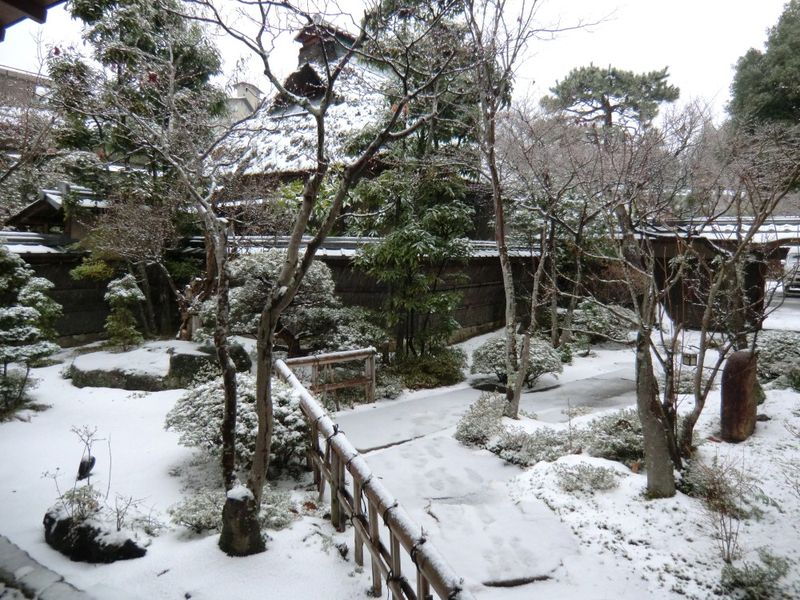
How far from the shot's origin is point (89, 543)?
3312 mm

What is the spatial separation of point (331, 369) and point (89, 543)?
16.2ft

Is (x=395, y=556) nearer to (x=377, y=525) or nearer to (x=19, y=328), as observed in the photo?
(x=377, y=525)

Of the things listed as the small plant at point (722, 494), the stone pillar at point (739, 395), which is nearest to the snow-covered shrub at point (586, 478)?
the small plant at point (722, 494)

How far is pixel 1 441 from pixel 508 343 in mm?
7137

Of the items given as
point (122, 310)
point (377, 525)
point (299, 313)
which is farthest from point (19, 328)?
point (377, 525)

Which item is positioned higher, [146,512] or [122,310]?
[122,310]

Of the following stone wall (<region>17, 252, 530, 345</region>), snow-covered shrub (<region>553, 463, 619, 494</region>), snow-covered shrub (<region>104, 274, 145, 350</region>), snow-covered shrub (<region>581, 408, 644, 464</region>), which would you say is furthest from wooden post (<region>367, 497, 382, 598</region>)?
snow-covered shrub (<region>104, 274, 145, 350</region>)

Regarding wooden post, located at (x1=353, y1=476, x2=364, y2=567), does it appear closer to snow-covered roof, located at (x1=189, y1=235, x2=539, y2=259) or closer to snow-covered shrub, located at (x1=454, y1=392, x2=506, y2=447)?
snow-covered shrub, located at (x1=454, y1=392, x2=506, y2=447)

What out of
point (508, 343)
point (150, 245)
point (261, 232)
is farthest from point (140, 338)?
point (508, 343)

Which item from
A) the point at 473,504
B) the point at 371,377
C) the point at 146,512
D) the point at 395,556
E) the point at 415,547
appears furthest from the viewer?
the point at 371,377

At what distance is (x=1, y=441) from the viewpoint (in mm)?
5926

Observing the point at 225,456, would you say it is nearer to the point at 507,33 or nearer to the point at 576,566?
the point at 576,566

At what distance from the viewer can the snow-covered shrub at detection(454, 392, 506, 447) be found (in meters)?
6.55

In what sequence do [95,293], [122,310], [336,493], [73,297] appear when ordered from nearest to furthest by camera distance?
1. [336,493]
2. [122,310]
3. [73,297]
4. [95,293]
